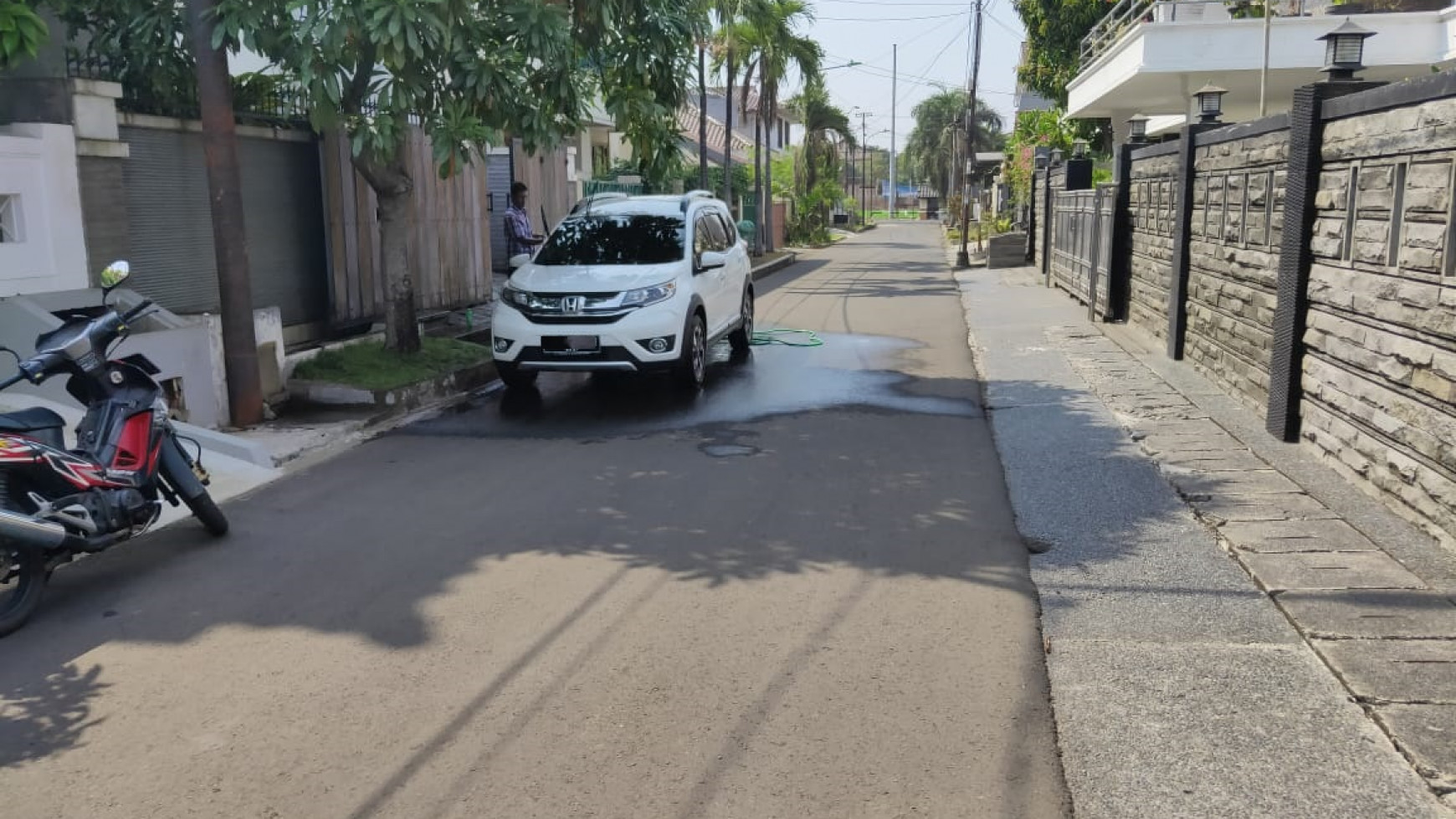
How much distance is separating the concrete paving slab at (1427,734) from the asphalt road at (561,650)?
1.16 meters

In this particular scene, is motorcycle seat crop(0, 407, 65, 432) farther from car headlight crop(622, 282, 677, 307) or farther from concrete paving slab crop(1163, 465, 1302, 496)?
concrete paving slab crop(1163, 465, 1302, 496)

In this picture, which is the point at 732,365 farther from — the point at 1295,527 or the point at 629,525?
the point at 1295,527

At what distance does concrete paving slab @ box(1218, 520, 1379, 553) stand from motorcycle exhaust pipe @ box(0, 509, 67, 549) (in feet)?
18.9

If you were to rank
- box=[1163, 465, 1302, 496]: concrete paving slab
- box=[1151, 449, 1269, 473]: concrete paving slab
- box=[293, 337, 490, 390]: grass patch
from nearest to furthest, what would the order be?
1. box=[1163, 465, 1302, 496]: concrete paving slab
2. box=[1151, 449, 1269, 473]: concrete paving slab
3. box=[293, 337, 490, 390]: grass patch

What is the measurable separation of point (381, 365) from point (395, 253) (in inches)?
46.2

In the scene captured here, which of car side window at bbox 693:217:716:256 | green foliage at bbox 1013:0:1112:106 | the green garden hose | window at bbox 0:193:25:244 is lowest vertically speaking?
the green garden hose

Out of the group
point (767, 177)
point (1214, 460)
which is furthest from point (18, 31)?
point (767, 177)

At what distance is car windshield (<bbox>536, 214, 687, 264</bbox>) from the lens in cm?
1147

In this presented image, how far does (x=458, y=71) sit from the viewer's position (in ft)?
31.9

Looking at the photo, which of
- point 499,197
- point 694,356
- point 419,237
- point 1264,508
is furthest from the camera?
point 499,197

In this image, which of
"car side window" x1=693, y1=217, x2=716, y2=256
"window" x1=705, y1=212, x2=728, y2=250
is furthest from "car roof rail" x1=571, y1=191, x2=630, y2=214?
"window" x1=705, y1=212, x2=728, y2=250

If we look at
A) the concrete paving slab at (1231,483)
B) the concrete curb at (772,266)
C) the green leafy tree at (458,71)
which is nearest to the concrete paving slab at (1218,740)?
the concrete paving slab at (1231,483)

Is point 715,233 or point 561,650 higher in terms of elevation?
point 715,233

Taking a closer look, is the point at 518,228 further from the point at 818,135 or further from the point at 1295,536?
the point at 818,135
